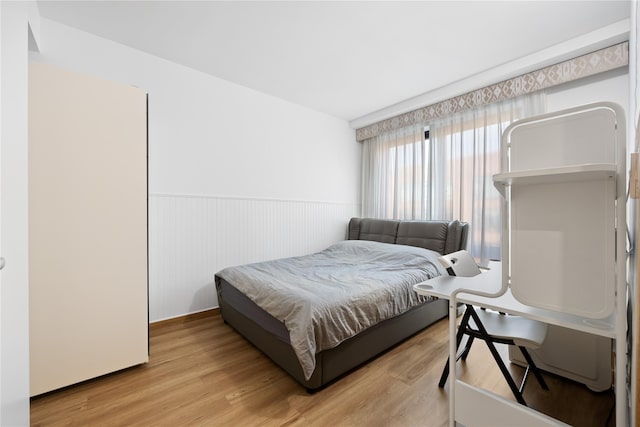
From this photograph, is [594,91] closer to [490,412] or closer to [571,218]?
[571,218]

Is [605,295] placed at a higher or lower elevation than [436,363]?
higher

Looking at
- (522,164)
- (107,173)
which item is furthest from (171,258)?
(522,164)

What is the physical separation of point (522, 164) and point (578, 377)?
1.56m

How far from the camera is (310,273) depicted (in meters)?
2.51

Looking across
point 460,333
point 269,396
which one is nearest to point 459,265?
point 460,333

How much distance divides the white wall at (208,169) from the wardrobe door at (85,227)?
2.70 ft

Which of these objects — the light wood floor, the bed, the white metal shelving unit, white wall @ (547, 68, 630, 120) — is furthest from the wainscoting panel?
white wall @ (547, 68, 630, 120)

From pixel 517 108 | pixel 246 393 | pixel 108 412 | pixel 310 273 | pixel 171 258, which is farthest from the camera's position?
pixel 517 108

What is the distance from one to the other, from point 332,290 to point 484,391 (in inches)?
39.8

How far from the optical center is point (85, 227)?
1.70 meters

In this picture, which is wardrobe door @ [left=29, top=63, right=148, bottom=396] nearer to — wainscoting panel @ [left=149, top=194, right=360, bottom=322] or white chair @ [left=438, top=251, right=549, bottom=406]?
wainscoting panel @ [left=149, top=194, right=360, bottom=322]

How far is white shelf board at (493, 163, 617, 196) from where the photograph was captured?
792 millimetres

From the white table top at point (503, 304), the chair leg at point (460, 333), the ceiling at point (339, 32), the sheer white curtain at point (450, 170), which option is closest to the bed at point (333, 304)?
the sheer white curtain at point (450, 170)

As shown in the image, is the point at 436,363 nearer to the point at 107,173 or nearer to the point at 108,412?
the point at 108,412
